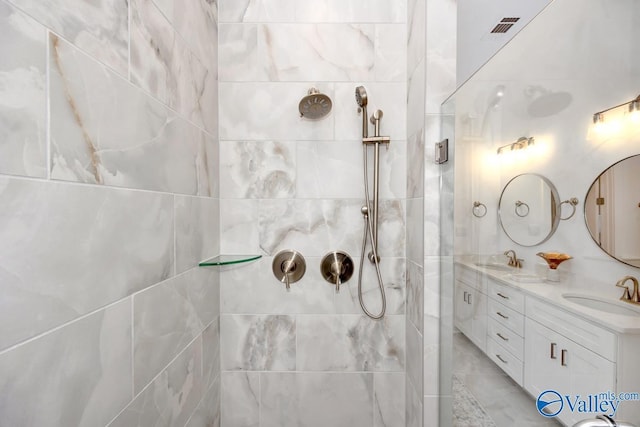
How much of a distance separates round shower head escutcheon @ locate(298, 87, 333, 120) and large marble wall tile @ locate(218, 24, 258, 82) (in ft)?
0.79

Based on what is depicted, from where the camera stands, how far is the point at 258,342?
49.3 inches

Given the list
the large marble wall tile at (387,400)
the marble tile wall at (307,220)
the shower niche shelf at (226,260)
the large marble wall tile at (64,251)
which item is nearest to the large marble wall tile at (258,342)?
the marble tile wall at (307,220)

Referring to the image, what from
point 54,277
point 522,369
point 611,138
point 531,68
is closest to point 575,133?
point 611,138

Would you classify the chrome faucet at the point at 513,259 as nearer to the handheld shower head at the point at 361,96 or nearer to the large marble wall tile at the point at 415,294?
the large marble wall tile at the point at 415,294

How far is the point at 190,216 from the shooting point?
983 mm

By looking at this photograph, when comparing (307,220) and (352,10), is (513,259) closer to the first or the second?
(307,220)

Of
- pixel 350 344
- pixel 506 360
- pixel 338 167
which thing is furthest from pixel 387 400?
pixel 338 167

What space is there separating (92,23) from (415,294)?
4.02ft

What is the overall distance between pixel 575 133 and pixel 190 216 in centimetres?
103

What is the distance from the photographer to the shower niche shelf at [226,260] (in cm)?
106

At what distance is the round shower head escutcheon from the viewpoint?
115 centimetres

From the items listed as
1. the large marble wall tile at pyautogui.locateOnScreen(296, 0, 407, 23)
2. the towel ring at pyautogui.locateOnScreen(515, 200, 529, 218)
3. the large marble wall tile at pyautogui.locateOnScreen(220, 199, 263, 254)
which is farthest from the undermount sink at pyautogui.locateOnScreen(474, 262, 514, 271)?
the large marble wall tile at pyautogui.locateOnScreen(296, 0, 407, 23)

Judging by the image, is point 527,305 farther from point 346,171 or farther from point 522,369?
point 346,171

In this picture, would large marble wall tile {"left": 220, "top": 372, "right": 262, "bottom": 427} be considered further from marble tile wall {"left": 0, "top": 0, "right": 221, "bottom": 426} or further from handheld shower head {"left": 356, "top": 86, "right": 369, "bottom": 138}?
handheld shower head {"left": 356, "top": 86, "right": 369, "bottom": 138}
